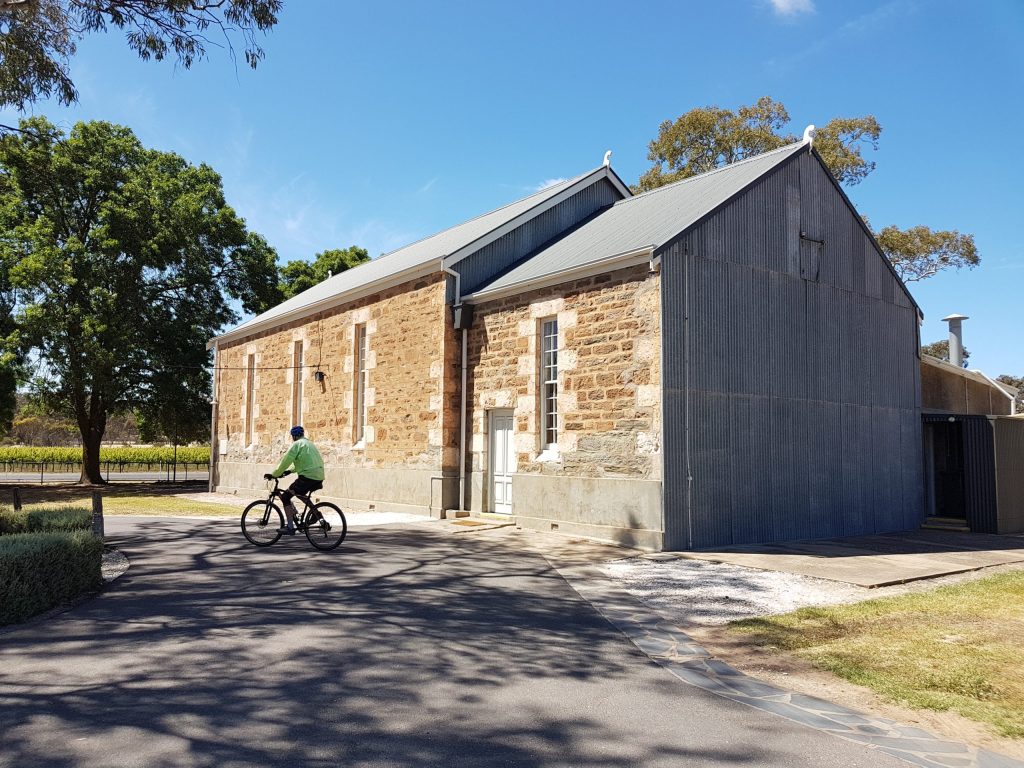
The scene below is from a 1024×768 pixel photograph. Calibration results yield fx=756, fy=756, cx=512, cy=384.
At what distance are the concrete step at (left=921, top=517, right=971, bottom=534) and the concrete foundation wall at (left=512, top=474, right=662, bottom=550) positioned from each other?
908 cm

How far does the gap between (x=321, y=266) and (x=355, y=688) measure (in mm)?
37849

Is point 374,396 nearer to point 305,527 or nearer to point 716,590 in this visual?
point 305,527

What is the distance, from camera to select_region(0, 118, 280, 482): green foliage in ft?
84.8

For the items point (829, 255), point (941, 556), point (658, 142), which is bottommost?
point (941, 556)

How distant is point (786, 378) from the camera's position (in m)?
14.7

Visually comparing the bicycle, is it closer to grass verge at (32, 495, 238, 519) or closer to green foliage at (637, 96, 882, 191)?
grass verge at (32, 495, 238, 519)

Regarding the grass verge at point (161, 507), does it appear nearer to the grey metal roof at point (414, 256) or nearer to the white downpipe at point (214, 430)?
the white downpipe at point (214, 430)

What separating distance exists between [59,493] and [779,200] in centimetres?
2467

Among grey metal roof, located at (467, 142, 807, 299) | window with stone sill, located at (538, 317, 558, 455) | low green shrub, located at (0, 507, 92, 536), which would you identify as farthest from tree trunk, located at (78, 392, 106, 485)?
window with stone sill, located at (538, 317, 558, 455)

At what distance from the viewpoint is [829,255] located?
16.3 metres

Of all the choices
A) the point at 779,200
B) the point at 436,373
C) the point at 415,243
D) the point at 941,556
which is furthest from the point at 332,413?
the point at 941,556

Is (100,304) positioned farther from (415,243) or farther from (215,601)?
(215,601)

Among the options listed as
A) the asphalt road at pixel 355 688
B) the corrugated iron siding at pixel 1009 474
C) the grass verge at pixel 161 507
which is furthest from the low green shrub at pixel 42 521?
the corrugated iron siding at pixel 1009 474

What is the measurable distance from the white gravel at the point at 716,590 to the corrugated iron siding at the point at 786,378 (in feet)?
5.72
